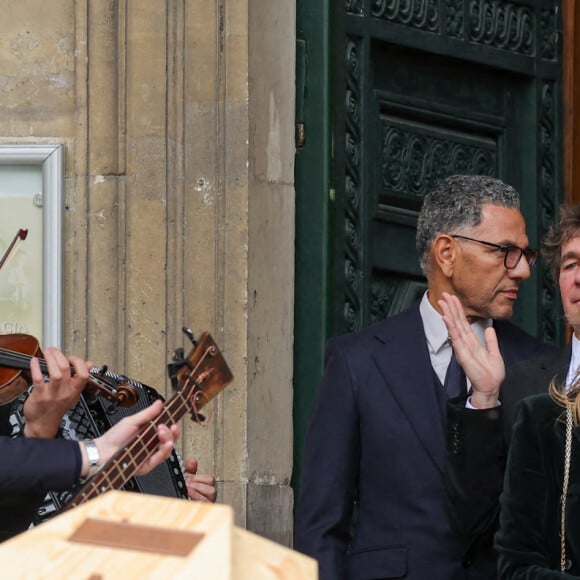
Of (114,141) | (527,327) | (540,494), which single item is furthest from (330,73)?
(540,494)

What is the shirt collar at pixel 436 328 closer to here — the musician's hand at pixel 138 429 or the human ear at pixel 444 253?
the human ear at pixel 444 253

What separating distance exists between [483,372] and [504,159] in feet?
8.24

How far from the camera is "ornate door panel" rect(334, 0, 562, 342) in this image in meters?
6.37

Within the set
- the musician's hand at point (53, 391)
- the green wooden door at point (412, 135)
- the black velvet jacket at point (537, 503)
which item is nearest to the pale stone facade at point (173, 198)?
the green wooden door at point (412, 135)

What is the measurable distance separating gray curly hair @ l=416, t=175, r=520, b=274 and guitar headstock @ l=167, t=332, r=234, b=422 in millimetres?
1388

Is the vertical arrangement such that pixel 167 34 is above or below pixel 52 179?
above

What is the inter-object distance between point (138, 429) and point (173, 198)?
2.15 m

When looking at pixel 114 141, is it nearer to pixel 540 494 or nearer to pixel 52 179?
pixel 52 179

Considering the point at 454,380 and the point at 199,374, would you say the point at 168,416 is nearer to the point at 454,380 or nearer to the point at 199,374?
the point at 199,374

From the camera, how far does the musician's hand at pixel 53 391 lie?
438 cm

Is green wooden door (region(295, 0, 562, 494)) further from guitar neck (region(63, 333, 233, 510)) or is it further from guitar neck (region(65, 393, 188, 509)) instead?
guitar neck (region(65, 393, 188, 509))

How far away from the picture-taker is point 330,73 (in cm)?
630

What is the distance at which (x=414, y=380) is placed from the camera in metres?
4.89

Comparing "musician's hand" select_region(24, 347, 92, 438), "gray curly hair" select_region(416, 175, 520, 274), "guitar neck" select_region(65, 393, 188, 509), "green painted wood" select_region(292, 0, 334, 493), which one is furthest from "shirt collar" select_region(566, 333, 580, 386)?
"green painted wood" select_region(292, 0, 334, 493)
